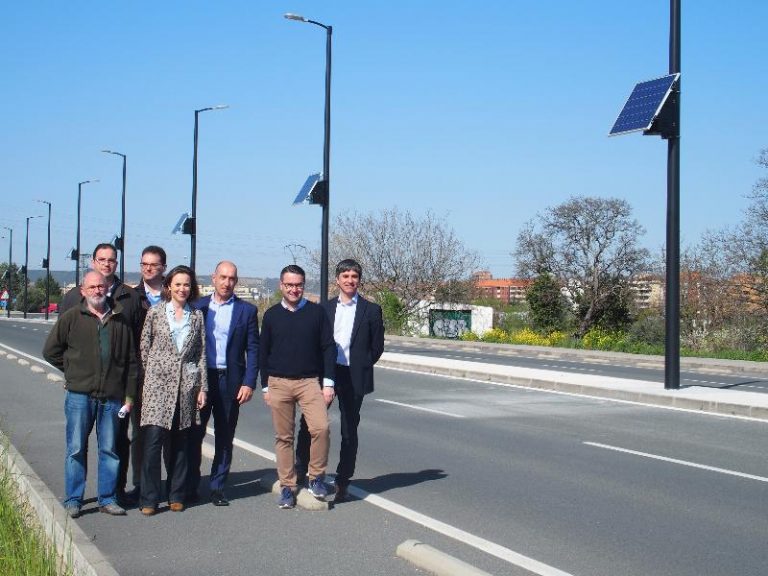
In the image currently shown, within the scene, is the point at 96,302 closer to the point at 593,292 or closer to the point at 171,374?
the point at 171,374

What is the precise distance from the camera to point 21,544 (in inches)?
249

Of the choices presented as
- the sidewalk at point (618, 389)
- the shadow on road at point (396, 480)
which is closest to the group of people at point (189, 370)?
the shadow on road at point (396, 480)

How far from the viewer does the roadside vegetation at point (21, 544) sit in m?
5.69

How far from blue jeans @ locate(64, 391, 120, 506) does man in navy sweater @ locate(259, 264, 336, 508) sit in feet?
3.66

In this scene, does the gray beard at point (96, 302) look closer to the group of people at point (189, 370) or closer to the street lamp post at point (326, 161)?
the group of people at point (189, 370)

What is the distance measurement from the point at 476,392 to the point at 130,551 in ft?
39.3

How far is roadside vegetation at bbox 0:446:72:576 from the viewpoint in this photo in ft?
18.7

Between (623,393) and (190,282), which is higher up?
(190,282)

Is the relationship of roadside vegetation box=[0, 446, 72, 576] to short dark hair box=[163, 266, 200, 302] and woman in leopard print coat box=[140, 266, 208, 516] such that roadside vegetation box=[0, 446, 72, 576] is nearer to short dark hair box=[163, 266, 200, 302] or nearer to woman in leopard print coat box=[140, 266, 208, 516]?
woman in leopard print coat box=[140, 266, 208, 516]

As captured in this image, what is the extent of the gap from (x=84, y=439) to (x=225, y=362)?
1135mm

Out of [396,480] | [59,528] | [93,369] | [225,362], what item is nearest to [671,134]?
[396,480]

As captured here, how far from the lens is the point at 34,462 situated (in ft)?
32.6

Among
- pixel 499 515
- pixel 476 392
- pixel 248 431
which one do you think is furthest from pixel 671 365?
pixel 499 515

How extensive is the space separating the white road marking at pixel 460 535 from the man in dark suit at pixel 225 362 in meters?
1.21
